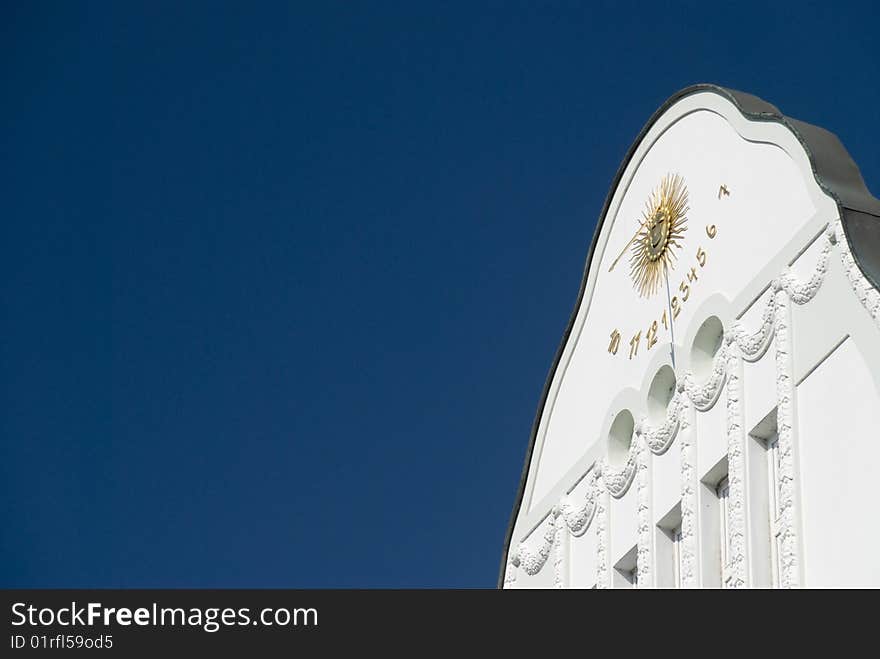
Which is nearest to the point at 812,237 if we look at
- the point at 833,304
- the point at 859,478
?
the point at 833,304

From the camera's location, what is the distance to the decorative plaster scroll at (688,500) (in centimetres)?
2162

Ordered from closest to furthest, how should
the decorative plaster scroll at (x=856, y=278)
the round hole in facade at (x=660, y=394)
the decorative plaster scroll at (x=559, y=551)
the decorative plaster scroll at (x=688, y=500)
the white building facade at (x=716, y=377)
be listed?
the decorative plaster scroll at (x=856, y=278)
the white building facade at (x=716, y=377)
the decorative plaster scroll at (x=688, y=500)
the round hole in facade at (x=660, y=394)
the decorative plaster scroll at (x=559, y=551)

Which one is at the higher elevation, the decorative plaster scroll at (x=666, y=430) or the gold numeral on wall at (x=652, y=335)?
the gold numeral on wall at (x=652, y=335)

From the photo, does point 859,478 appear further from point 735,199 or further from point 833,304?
point 735,199

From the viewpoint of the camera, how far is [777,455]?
67.4 feet

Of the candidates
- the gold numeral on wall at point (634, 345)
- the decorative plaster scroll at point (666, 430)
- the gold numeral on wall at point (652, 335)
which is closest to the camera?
the decorative plaster scroll at point (666, 430)

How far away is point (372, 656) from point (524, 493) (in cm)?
1127

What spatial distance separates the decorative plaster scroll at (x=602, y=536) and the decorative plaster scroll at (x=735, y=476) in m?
2.60

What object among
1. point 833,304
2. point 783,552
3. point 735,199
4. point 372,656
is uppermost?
point 735,199

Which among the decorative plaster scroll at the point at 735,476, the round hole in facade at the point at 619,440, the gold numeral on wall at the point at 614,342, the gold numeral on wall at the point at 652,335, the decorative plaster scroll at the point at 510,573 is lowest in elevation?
the decorative plaster scroll at the point at 735,476

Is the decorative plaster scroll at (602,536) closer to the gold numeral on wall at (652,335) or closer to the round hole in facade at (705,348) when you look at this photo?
the gold numeral on wall at (652,335)

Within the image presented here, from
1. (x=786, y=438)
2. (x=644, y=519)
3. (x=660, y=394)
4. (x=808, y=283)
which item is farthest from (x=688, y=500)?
(x=808, y=283)

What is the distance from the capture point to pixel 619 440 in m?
24.0

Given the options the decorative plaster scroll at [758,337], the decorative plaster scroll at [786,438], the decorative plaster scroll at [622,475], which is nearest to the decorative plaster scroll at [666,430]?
the decorative plaster scroll at [622,475]
